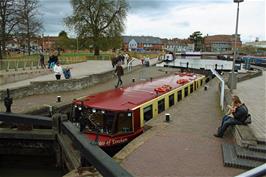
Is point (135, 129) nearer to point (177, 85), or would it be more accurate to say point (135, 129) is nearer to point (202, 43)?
point (177, 85)

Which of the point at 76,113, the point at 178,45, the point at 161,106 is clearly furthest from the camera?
the point at 178,45

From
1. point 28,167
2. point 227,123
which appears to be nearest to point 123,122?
point 227,123

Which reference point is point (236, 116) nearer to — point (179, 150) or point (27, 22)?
point (179, 150)

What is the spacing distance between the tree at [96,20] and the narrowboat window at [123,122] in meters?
47.8

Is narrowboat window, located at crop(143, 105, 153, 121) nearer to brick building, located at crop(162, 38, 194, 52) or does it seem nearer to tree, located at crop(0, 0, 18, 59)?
tree, located at crop(0, 0, 18, 59)

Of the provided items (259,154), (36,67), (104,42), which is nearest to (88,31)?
(104,42)

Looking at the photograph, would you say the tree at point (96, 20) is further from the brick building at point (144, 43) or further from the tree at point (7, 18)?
the brick building at point (144, 43)

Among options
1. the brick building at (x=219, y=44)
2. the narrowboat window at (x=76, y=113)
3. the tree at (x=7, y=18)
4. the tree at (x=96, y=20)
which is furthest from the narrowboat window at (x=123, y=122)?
the brick building at (x=219, y=44)

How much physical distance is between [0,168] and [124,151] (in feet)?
18.3

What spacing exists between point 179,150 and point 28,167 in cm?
582

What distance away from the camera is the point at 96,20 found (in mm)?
58094

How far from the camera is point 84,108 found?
35.9 ft

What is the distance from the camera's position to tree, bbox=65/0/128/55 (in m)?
57.4

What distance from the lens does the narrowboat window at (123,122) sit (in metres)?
10.4
